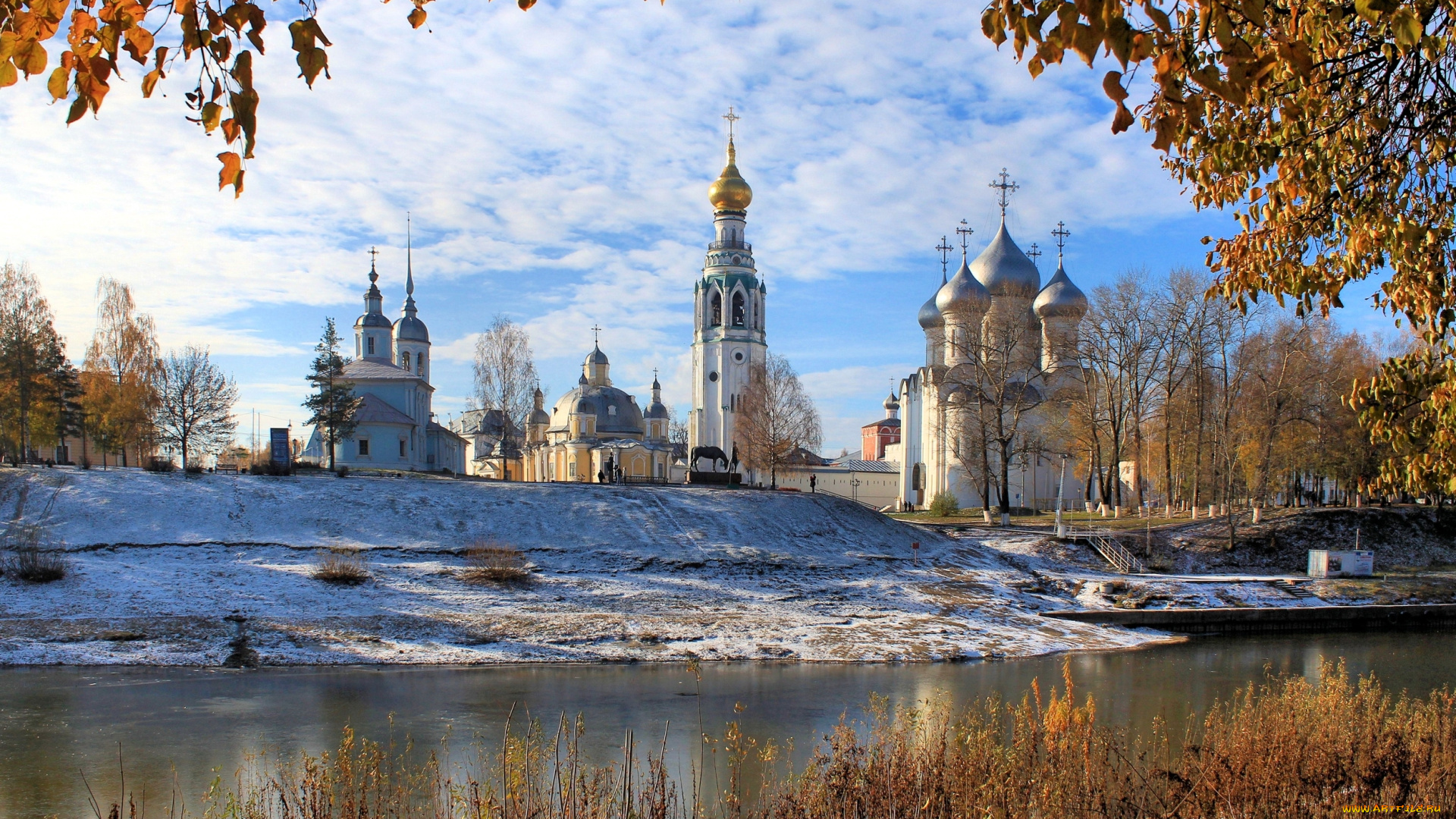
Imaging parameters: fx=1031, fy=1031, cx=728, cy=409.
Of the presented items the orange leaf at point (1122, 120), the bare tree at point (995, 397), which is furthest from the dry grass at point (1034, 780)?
the bare tree at point (995, 397)

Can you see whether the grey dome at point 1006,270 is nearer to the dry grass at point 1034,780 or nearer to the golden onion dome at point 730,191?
the golden onion dome at point 730,191

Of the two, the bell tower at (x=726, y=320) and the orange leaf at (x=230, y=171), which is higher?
the bell tower at (x=726, y=320)

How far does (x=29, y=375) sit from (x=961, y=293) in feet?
128

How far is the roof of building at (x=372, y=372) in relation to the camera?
1924 inches

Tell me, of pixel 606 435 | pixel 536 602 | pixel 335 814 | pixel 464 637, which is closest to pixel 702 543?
pixel 536 602

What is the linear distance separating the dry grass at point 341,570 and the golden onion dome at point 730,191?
1961 inches

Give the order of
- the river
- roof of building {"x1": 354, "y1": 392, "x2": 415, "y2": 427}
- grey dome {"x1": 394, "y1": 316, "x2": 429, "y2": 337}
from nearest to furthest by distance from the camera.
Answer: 1. the river
2. roof of building {"x1": 354, "y1": 392, "x2": 415, "y2": 427}
3. grey dome {"x1": 394, "y1": 316, "x2": 429, "y2": 337}

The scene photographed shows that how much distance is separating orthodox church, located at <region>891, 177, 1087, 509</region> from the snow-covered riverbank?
13356mm

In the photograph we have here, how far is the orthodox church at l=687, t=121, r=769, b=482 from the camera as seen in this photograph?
221ft

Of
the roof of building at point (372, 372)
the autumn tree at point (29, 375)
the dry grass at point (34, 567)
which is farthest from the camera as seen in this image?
the roof of building at point (372, 372)

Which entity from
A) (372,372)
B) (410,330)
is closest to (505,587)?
(372,372)

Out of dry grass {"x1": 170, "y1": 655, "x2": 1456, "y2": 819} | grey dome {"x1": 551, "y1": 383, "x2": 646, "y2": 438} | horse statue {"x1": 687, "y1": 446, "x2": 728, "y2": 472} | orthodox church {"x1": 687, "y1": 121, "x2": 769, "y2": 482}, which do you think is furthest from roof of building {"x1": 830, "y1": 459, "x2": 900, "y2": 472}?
dry grass {"x1": 170, "y1": 655, "x2": 1456, "y2": 819}

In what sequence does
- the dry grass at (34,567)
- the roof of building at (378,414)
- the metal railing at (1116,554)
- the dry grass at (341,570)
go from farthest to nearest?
the roof of building at (378,414)
the metal railing at (1116,554)
the dry grass at (341,570)
the dry grass at (34,567)

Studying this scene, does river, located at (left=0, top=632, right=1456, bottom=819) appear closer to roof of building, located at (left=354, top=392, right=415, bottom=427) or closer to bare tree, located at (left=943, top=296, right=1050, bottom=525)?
bare tree, located at (left=943, top=296, right=1050, bottom=525)
